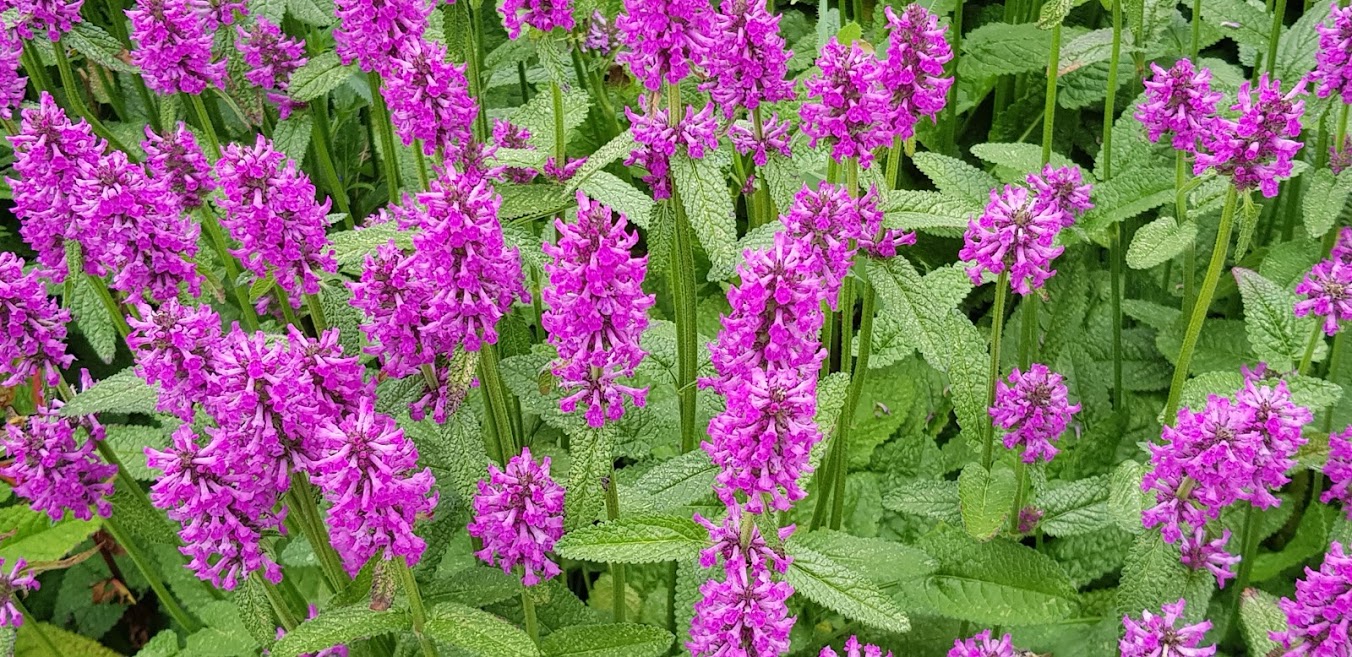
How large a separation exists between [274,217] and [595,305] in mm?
884

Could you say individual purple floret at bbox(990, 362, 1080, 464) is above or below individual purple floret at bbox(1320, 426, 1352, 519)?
above

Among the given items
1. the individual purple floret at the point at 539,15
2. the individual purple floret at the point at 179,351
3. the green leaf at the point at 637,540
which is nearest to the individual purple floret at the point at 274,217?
the individual purple floret at the point at 179,351

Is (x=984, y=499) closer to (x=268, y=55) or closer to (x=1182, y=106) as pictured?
(x=1182, y=106)

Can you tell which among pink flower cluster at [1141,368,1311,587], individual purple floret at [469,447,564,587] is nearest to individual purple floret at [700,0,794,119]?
individual purple floret at [469,447,564,587]

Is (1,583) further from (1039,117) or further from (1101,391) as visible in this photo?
(1039,117)

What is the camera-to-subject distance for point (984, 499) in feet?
10.9

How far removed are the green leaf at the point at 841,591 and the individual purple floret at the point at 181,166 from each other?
1.94 meters

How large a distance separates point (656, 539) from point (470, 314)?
25.0 inches

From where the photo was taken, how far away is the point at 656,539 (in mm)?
2549

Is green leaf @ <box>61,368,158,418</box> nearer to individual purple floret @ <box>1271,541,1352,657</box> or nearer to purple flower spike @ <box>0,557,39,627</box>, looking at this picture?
purple flower spike @ <box>0,557,39,627</box>

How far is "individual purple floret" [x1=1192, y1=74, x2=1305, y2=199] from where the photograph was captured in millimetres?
2803

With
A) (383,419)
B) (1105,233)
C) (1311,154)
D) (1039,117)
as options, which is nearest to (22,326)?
(383,419)

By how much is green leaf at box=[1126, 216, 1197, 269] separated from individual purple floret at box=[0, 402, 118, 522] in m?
2.90

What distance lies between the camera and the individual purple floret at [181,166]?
3.22 meters
